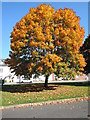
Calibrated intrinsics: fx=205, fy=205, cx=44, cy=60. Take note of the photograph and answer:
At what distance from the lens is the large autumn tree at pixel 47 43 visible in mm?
17953

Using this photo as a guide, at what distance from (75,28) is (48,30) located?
3.17 m

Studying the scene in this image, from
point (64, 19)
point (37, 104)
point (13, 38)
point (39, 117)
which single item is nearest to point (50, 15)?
point (64, 19)

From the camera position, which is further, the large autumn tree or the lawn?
the large autumn tree

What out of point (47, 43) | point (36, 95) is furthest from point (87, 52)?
point (36, 95)

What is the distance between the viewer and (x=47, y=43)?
18.8 m

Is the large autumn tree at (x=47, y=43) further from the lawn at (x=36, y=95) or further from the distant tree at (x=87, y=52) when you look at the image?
the distant tree at (x=87, y=52)

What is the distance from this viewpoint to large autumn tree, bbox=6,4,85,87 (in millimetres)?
17953

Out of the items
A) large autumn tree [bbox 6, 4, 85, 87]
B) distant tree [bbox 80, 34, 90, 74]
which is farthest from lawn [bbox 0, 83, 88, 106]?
distant tree [bbox 80, 34, 90, 74]

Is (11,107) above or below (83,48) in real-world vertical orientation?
below

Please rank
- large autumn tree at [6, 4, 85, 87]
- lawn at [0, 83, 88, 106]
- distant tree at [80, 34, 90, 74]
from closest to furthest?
1. lawn at [0, 83, 88, 106]
2. large autumn tree at [6, 4, 85, 87]
3. distant tree at [80, 34, 90, 74]

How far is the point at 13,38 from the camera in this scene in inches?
748

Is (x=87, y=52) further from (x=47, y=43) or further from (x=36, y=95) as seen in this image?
(x=36, y=95)

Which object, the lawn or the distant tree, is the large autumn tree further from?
the distant tree

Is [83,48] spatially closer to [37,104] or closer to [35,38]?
[35,38]
